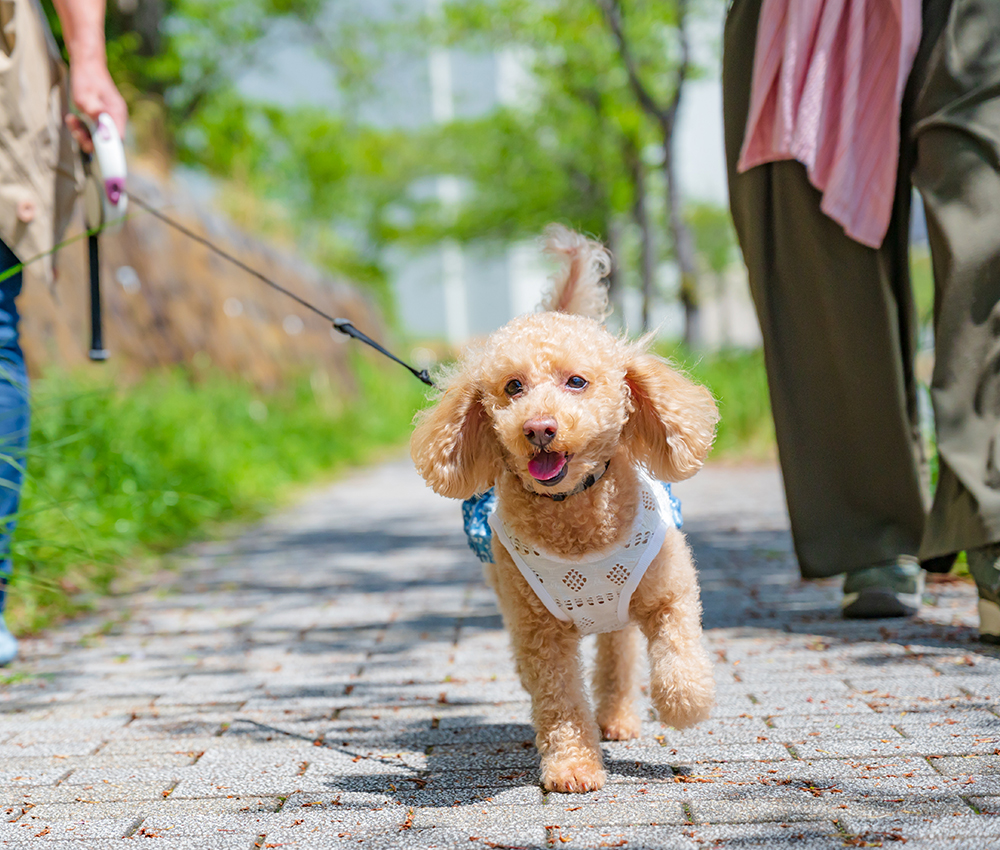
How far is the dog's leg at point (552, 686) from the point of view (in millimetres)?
1924

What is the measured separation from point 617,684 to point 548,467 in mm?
694

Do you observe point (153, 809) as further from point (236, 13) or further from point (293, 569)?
point (236, 13)

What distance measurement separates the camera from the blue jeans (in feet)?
9.28

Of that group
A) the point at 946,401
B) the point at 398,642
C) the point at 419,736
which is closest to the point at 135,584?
the point at 398,642

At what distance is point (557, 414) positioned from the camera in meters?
1.85

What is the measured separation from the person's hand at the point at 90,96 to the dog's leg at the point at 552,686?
→ 1.89 metres

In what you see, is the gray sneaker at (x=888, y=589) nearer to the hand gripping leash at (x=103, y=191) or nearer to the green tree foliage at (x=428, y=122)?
the hand gripping leash at (x=103, y=191)

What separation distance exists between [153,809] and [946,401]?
2.14 m

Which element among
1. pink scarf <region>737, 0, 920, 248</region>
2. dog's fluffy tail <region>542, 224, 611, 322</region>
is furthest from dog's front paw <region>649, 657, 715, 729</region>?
pink scarf <region>737, 0, 920, 248</region>

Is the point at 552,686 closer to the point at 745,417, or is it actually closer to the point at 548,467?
the point at 548,467

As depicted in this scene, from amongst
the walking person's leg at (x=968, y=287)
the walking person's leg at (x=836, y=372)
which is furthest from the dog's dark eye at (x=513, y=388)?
the walking person's leg at (x=836, y=372)

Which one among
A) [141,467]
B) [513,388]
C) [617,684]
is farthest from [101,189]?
[141,467]

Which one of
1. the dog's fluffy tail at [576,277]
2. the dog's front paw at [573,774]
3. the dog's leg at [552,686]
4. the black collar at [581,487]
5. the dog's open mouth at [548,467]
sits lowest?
the dog's front paw at [573,774]

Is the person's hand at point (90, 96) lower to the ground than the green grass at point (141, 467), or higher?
higher
